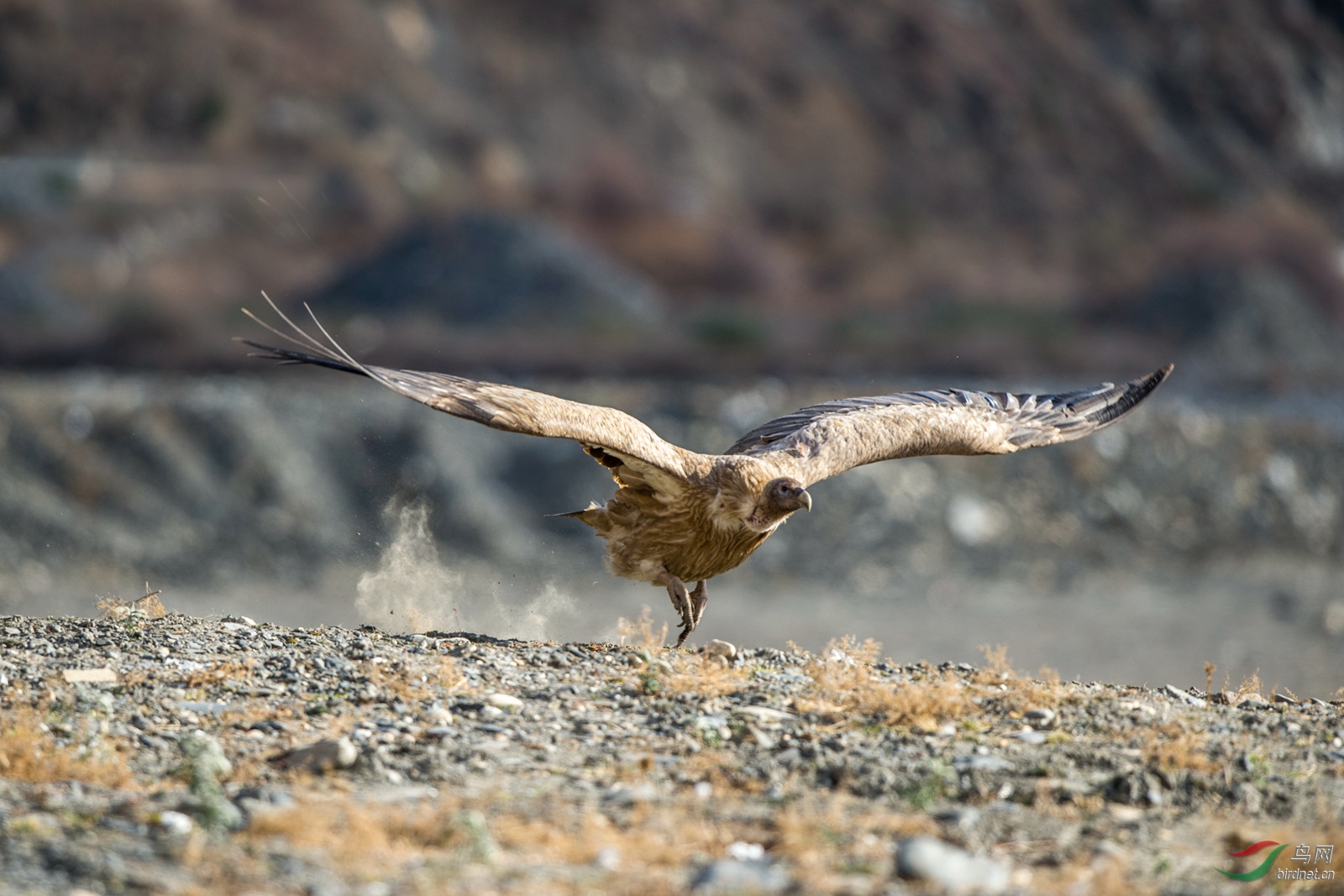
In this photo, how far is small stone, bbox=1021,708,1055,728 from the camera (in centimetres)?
715

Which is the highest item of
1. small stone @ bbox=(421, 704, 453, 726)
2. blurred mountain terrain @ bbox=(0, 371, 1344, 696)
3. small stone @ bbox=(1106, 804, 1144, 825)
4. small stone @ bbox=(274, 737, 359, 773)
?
blurred mountain terrain @ bbox=(0, 371, 1344, 696)

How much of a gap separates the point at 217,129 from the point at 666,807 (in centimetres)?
4341

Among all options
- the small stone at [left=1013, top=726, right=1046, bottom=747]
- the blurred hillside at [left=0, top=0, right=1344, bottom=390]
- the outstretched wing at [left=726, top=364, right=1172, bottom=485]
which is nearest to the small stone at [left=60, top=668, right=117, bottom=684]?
the outstretched wing at [left=726, top=364, right=1172, bottom=485]

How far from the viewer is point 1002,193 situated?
51156 mm

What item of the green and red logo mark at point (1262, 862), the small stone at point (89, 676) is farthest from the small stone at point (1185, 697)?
the small stone at point (89, 676)

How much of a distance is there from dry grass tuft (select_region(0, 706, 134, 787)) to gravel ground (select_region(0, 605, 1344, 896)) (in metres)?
0.01

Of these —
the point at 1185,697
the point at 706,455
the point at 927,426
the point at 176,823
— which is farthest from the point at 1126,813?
the point at 176,823

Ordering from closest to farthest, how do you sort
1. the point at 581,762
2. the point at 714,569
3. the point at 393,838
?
1. the point at 393,838
2. the point at 581,762
3. the point at 714,569

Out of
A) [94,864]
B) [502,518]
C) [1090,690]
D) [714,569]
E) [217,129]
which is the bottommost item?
[94,864]

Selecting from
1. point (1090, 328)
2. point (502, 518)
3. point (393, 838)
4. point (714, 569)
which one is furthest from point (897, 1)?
point (393, 838)

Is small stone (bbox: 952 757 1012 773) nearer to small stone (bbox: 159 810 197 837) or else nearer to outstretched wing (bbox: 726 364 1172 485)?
outstretched wing (bbox: 726 364 1172 485)

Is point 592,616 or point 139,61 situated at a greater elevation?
point 139,61

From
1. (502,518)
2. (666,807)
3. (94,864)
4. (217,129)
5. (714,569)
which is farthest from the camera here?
(217,129)

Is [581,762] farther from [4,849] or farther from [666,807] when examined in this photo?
[4,849]
